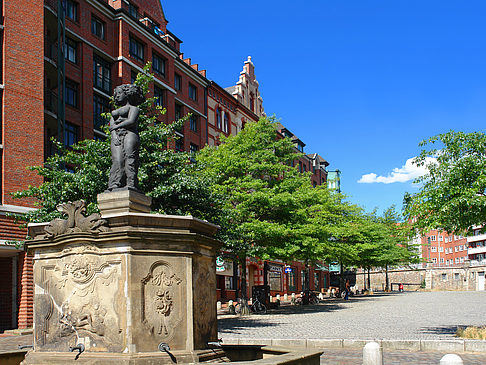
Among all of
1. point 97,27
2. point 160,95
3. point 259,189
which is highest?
point 97,27

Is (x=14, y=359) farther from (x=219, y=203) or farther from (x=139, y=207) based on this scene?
(x=219, y=203)

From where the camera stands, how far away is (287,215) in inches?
1203

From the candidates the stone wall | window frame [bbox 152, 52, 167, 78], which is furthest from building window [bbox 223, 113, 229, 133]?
the stone wall

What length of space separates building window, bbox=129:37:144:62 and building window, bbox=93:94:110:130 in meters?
4.43

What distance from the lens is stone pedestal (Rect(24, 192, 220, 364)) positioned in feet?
21.7

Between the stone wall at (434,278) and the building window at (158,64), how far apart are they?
67.3m

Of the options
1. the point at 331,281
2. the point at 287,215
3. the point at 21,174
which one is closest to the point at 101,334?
the point at 21,174

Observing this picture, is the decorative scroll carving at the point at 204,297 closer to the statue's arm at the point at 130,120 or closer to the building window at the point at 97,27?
the statue's arm at the point at 130,120

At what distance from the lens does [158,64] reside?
3809 cm

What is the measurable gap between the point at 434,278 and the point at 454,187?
98.0 m

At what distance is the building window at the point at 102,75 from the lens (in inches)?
1257

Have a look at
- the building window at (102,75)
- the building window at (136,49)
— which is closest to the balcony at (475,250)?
the building window at (136,49)

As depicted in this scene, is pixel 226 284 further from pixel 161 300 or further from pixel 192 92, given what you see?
pixel 161 300

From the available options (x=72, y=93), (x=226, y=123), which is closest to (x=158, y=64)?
(x=72, y=93)
